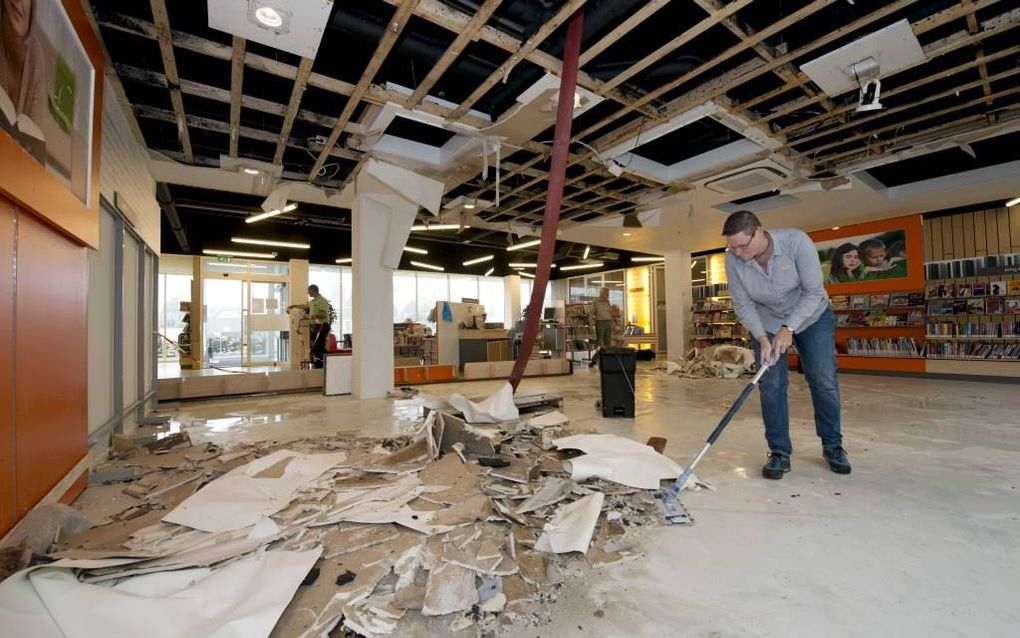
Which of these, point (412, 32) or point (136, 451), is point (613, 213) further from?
point (136, 451)

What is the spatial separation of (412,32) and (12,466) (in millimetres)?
3445

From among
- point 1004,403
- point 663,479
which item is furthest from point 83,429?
point 1004,403

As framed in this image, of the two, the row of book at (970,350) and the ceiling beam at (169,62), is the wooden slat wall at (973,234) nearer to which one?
the row of book at (970,350)

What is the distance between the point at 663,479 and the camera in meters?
2.27

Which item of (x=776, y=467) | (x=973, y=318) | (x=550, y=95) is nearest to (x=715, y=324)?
(x=973, y=318)

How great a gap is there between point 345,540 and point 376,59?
3310 millimetres

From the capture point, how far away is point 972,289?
7.18 m

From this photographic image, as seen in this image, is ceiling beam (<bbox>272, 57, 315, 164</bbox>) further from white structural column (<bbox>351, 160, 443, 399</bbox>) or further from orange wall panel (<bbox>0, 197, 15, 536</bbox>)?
orange wall panel (<bbox>0, 197, 15, 536</bbox>)

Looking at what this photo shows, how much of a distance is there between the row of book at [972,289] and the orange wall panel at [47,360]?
35.5ft

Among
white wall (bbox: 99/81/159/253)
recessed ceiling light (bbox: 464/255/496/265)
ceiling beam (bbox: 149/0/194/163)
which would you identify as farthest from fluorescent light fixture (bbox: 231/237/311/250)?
ceiling beam (bbox: 149/0/194/163)

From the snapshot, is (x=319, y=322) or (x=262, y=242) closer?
(x=319, y=322)

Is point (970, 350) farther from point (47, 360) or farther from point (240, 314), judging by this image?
point (240, 314)

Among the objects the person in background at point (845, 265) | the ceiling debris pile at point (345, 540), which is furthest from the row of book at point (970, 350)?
the ceiling debris pile at point (345, 540)

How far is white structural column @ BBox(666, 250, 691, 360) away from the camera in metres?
10.7
